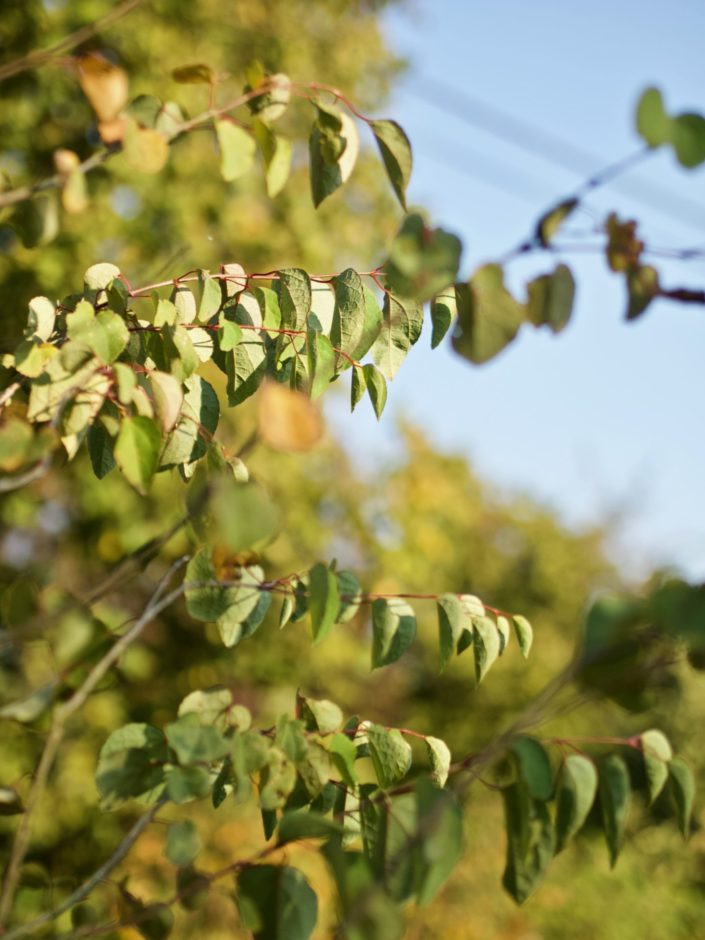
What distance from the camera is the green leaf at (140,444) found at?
699 mm

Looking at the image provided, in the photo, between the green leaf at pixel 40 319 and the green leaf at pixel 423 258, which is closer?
the green leaf at pixel 423 258

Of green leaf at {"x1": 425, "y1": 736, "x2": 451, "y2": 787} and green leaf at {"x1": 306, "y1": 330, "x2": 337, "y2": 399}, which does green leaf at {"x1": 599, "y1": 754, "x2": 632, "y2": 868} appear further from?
green leaf at {"x1": 306, "y1": 330, "x2": 337, "y2": 399}

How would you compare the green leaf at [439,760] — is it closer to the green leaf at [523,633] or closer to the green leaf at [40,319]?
the green leaf at [523,633]

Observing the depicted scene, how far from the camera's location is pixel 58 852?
14.8ft

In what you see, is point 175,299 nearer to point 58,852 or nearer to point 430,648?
point 58,852

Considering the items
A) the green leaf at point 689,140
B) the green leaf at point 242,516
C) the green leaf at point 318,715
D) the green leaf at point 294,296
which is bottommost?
the green leaf at point 318,715

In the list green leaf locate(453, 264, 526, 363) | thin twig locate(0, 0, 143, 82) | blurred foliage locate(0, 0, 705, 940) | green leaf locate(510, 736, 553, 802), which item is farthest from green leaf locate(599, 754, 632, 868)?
blurred foliage locate(0, 0, 705, 940)

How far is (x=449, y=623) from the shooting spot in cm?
87

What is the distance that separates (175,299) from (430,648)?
260 inches

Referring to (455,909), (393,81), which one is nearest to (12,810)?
(393,81)

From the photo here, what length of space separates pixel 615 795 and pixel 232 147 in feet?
2.12

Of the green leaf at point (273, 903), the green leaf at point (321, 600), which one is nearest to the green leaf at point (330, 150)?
the green leaf at point (321, 600)

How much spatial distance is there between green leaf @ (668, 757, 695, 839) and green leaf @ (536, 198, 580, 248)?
0.47 meters

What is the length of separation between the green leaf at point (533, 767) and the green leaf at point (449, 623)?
0.22 m
